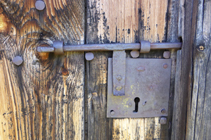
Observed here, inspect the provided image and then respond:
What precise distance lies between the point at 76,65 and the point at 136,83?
0.89 ft

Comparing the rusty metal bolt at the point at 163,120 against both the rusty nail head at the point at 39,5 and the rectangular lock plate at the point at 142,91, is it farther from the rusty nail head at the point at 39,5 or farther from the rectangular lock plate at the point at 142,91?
the rusty nail head at the point at 39,5

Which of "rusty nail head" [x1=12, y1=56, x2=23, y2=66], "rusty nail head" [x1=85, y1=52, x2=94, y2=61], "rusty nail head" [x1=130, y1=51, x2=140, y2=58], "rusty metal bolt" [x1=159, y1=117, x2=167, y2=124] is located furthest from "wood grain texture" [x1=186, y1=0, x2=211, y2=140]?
"rusty nail head" [x1=12, y1=56, x2=23, y2=66]

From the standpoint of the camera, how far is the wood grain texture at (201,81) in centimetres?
57

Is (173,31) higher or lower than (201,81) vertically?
higher

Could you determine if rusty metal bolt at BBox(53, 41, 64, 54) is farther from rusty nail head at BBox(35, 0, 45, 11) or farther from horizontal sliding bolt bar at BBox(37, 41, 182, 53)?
rusty nail head at BBox(35, 0, 45, 11)

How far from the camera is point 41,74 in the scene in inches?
25.8

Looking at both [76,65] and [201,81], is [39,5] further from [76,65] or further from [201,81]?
[201,81]

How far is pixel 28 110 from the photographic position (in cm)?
67

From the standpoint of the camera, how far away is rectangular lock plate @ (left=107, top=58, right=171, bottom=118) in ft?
2.23

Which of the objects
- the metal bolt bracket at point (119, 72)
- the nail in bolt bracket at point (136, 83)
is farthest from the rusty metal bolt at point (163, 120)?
the metal bolt bracket at point (119, 72)

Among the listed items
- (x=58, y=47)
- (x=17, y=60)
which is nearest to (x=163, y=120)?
(x=58, y=47)

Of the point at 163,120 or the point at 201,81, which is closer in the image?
the point at 201,81

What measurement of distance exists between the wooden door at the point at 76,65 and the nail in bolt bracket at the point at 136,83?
3cm

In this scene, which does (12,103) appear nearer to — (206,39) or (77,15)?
(77,15)
